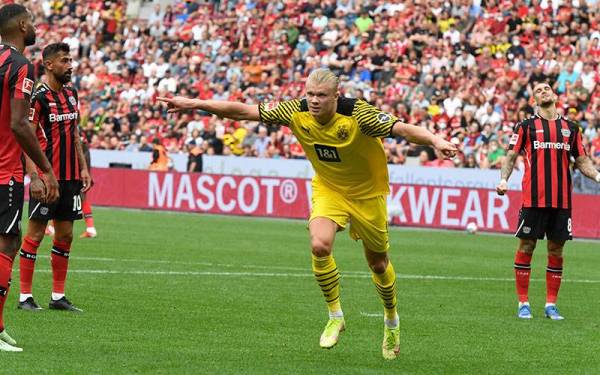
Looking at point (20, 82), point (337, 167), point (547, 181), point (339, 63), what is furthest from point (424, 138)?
point (339, 63)

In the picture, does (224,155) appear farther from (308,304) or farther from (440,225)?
(308,304)

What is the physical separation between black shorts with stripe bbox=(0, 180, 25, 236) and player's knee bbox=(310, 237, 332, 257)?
2224mm

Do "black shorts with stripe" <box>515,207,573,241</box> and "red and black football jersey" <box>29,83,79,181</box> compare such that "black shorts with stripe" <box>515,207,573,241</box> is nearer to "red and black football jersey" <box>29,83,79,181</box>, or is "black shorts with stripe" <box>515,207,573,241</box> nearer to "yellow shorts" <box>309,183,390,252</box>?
"yellow shorts" <box>309,183,390,252</box>

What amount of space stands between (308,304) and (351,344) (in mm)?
2803

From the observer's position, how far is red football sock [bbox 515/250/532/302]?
13.1 metres

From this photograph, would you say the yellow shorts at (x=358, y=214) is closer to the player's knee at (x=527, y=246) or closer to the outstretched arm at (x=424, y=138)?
the outstretched arm at (x=424, y=138)

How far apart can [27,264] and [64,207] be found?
0.66m

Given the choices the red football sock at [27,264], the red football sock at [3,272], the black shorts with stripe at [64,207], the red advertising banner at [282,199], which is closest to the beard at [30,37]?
the red football sock at [3,272]

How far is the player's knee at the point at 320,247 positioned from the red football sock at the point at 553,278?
4.15 meters

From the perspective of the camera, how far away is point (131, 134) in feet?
121

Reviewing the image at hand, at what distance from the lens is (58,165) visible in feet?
40.8

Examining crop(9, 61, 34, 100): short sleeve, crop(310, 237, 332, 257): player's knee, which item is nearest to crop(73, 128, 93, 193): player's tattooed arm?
crop(9, 61, 34, 100): short sleeve

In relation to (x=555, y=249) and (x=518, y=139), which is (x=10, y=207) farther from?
(x=555, y=249)

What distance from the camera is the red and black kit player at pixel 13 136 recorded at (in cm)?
893
